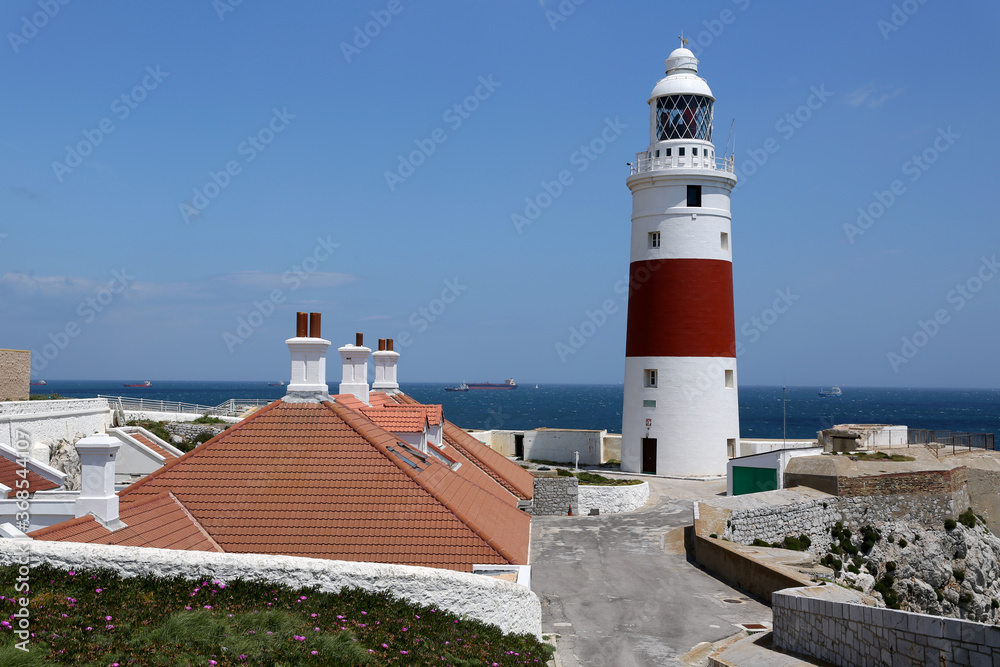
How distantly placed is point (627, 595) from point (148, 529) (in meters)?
9.78

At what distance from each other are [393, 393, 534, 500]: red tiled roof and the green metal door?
345 inches

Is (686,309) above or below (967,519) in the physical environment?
above

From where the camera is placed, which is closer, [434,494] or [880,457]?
[434,494]

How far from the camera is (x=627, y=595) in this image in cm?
1708

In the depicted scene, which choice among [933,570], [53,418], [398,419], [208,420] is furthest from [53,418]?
[933,570]

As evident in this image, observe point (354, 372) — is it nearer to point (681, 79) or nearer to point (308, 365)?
point (308, 365)

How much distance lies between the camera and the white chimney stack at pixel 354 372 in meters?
19.7

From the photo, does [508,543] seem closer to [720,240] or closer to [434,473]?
[434,473]

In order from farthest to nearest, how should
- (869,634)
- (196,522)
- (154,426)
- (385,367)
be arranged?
(154,426) < (385,367) < (196,522) < (869,634)

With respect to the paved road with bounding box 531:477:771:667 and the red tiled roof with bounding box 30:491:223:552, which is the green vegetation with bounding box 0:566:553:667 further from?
the paved road with bounding box 531:477:771:667

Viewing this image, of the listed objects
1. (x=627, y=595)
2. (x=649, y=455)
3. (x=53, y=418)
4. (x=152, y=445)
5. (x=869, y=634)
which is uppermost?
(x=53, y=418)

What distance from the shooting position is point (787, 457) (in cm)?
2861

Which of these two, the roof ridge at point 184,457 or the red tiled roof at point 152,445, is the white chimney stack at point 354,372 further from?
the red tiled roof at point 152,445

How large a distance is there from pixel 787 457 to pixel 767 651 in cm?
1701
